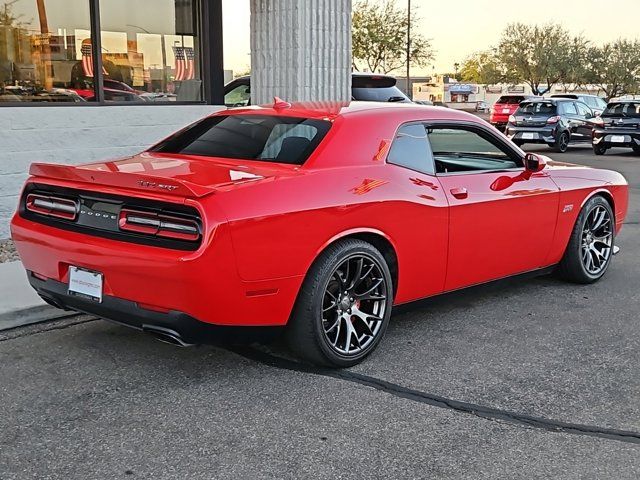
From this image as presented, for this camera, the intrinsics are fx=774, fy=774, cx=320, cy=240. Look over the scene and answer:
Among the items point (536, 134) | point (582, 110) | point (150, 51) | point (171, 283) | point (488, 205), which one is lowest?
point (536, 134)

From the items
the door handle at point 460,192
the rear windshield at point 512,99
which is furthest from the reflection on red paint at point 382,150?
the rear windshield at point 512,99

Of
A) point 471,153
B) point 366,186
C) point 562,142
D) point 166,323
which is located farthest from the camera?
point 562,142

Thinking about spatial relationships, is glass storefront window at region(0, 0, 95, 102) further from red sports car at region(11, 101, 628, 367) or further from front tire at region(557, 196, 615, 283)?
front tire at region(557, 196, 615, 283)

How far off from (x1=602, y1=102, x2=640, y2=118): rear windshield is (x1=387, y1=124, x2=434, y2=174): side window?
55.1 ft

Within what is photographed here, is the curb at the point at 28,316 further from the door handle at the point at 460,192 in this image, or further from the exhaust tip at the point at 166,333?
the door handle at the point at 460,192

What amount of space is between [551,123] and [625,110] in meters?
1.96

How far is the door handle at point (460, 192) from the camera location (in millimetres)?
5078

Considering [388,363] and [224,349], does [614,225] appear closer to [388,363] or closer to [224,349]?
[388,363]

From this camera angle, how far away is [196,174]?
416cm

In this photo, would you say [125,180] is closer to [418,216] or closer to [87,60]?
[418,216]

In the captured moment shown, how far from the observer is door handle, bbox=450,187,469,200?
5.08m

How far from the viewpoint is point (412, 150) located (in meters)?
4.97

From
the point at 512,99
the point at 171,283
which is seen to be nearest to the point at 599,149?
the point at 512,99

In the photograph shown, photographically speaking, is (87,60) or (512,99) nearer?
(87,60)
